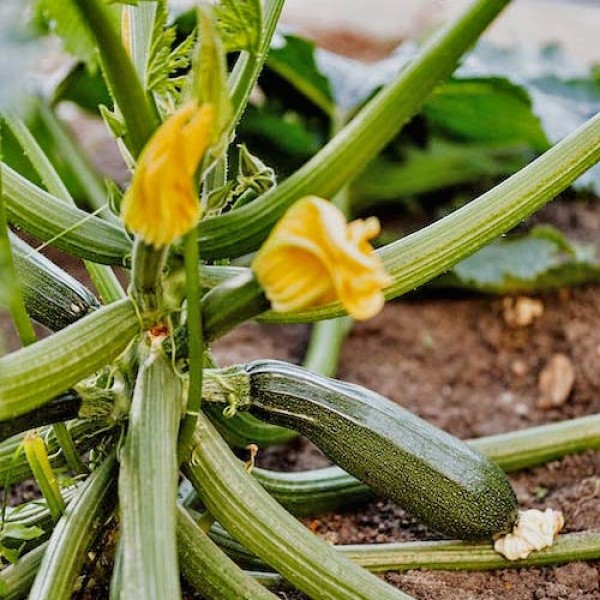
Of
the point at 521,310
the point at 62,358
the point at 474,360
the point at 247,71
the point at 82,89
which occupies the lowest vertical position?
the point at 62,358

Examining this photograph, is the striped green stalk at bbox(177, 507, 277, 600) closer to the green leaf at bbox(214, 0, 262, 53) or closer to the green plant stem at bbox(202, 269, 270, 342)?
the green plant stem at bbox(202, 269, 270, 342)

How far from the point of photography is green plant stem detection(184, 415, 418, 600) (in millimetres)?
1073

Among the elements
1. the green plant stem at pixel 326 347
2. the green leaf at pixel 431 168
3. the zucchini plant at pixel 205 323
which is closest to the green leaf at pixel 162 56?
the zucchini plant at pixel 205 323

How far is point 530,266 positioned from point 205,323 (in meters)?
1.22

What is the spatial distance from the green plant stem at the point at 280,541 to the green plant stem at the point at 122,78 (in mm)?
379

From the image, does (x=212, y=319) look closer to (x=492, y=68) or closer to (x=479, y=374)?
(x=479, y=374)

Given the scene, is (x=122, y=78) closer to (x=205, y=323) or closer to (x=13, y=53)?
(x=13, y=53)

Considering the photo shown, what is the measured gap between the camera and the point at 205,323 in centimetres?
100

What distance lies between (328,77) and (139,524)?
1448mm

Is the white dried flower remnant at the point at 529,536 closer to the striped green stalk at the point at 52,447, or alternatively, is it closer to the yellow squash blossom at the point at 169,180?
the striped green stalk at the point at 52,447

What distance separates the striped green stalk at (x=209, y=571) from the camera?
1.10 m

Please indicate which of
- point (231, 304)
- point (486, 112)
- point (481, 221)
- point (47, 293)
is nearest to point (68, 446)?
point (47, 293)

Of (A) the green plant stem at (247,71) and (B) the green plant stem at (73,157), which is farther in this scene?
(B) the green plant stem at (73,157)

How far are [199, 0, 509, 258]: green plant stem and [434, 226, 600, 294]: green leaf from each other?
113 cm
